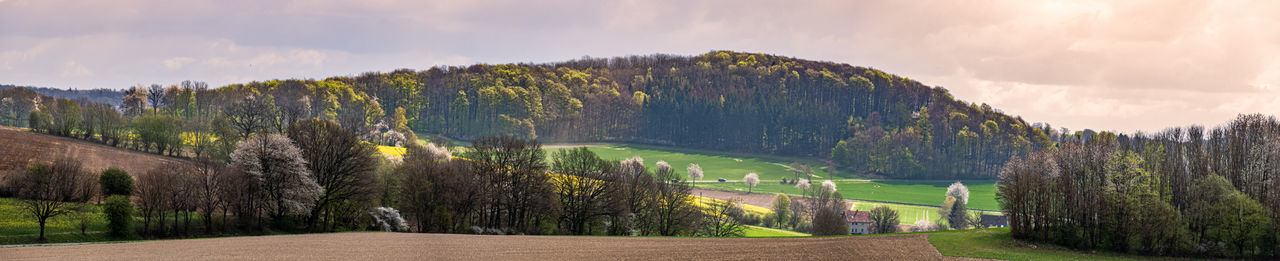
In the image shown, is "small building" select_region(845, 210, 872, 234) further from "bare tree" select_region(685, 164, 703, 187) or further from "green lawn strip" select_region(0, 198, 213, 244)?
"green lawn strip" select_region(0, 198, 213, 244)

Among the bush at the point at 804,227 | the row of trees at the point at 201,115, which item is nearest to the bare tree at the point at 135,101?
the row of trees at the point at 201,115

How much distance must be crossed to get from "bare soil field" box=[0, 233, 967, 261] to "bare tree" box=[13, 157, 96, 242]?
10081 mm

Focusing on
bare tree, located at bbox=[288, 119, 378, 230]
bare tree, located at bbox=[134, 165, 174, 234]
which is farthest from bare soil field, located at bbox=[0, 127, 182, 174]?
bare tree, located at bbox=[134, 165, 174, 234]

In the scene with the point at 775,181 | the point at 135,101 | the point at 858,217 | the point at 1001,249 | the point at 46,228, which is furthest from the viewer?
the point at 775,181

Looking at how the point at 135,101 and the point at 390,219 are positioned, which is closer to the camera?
the point at 390,219

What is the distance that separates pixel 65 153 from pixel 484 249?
5981 cm

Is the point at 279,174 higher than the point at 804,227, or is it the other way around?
the point at 279,174

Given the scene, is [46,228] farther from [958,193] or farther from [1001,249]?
[958,193]

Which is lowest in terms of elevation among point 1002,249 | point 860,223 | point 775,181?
point 860,223

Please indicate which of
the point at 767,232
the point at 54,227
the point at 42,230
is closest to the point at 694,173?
the point at 767,232

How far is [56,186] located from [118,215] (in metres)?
9.64

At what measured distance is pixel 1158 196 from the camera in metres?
44.3

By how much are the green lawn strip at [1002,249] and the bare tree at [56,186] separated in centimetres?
4994

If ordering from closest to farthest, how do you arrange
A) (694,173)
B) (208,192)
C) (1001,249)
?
(1001,249) → (208,192) → (694,173)
